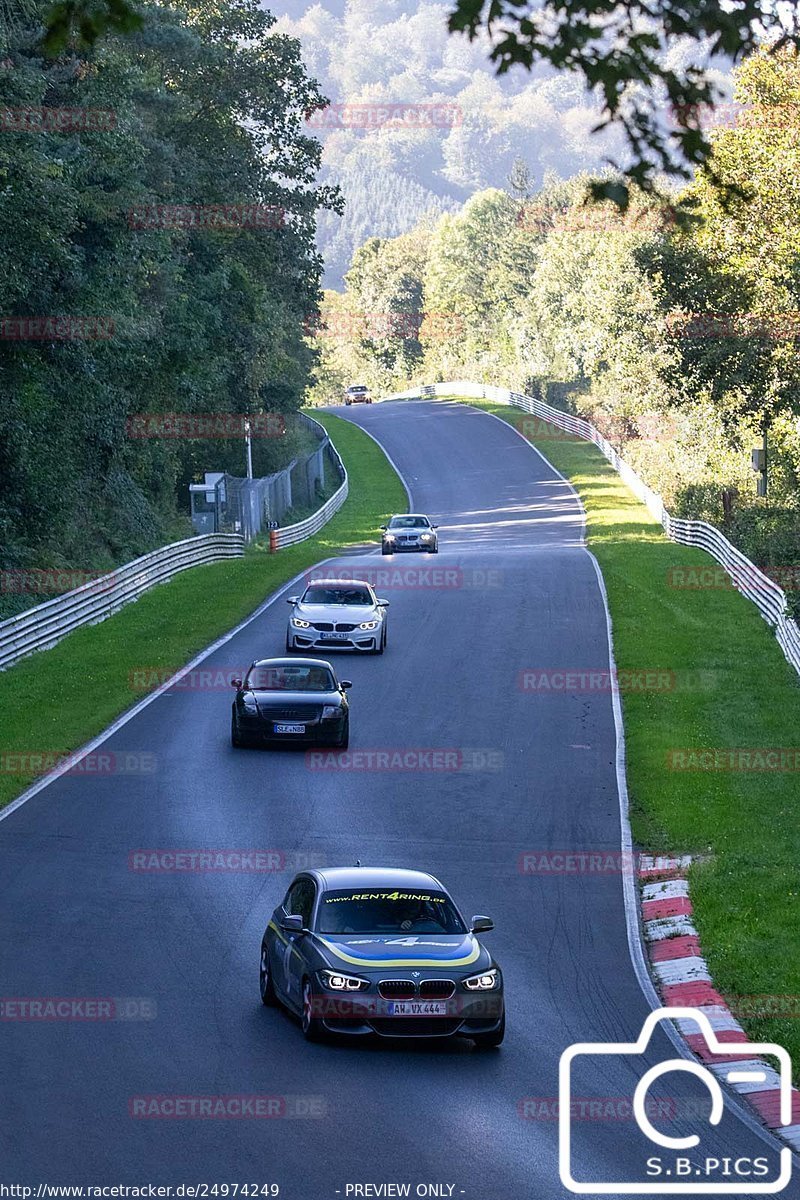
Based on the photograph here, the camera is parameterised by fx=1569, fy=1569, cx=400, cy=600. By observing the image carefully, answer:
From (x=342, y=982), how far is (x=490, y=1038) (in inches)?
47.7

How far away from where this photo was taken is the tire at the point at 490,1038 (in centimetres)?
1183

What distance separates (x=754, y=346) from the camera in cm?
4644

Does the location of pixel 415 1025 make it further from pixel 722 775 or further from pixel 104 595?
pixel 104 595

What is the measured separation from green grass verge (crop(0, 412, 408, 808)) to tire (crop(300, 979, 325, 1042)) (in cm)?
985

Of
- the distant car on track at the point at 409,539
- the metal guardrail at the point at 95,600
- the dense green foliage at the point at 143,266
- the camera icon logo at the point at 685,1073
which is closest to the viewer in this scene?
the camera icon logo at the point at 685,1073

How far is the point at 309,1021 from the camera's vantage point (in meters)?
11.8

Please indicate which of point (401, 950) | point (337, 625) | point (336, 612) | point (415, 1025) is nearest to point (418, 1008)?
point (415, 1025)

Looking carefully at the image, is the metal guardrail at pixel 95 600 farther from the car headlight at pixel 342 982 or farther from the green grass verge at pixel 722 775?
the car headlight at pixel 342 982

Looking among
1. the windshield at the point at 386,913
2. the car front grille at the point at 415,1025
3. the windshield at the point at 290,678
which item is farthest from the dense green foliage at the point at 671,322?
the windshield at the point at 290,678

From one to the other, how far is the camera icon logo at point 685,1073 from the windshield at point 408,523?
3934 cm

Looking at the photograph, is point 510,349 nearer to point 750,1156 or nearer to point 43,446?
point 43,446

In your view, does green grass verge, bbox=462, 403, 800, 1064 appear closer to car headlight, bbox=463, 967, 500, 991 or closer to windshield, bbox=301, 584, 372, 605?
car headlight, bbox=463, 967, 500, 991

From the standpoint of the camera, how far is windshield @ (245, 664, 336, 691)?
24.3 metres

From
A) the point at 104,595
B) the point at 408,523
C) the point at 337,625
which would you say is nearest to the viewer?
the point at 337,625
